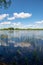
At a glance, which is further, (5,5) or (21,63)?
(5,5)

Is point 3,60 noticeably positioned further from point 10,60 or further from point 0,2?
point 0,2

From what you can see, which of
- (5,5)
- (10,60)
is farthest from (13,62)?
(5,5)

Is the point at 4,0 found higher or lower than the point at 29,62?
higher

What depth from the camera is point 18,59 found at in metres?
14.6

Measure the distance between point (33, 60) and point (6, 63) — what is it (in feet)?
8.51

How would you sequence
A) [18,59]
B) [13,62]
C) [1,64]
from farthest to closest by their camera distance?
[18,59]
[13,62]
[1,64]

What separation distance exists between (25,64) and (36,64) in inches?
38.9

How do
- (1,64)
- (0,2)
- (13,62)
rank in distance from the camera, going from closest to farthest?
(1,64) < (13,62) < (0,2)

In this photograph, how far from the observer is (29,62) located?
13562mm

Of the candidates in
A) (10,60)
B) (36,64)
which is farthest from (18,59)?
(36,64)

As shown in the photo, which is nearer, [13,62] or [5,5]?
[13,62]

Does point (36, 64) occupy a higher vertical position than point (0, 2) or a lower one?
lower

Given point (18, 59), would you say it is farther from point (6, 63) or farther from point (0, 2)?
point (0, 2)

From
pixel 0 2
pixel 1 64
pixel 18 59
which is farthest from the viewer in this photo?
pixel 0 2
